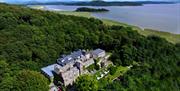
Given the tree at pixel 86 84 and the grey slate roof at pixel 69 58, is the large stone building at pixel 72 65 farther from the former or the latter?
the tree at pixel 86 84

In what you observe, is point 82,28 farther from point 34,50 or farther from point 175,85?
point 175,85

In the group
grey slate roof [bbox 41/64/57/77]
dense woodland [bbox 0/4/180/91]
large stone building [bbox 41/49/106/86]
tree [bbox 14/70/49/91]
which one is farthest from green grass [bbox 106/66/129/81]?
tree [bbox 14/70/49/91]

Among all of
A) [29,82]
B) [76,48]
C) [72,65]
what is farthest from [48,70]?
[76,48]

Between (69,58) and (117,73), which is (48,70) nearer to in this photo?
(69,58)

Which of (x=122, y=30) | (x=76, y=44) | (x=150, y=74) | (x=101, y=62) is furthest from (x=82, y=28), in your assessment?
(x=150, y=74)

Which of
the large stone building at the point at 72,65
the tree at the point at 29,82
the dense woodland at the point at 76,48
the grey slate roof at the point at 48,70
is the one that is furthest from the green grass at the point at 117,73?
the tree at the point at 29,82

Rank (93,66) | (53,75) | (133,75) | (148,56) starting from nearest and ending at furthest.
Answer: (133,75) < (53,75) < (93,66) < (148,56)
